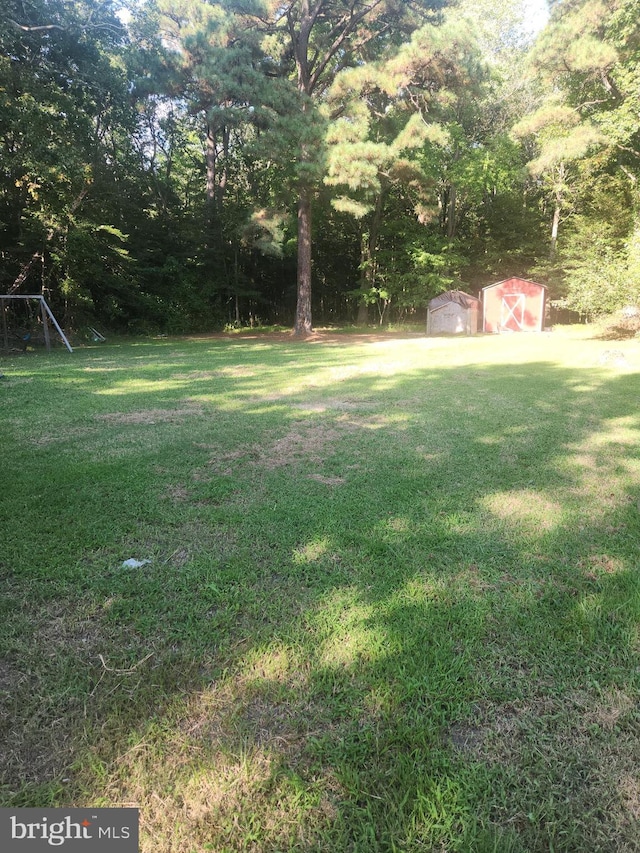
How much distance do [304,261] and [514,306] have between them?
9.12 metres

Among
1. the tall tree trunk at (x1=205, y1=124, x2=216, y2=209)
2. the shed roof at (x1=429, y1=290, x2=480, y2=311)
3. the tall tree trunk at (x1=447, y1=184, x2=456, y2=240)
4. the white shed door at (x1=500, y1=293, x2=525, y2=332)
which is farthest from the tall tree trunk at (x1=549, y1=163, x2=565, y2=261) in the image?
the tall tree trunk at (x1=205, y1=124, x2=216, y2=209)

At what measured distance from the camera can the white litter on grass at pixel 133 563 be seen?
2307 millimetres

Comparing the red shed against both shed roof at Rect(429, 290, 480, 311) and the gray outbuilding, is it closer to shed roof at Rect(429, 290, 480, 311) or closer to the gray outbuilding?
the gray outbuilding

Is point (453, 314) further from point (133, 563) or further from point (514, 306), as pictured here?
point (133, 563)

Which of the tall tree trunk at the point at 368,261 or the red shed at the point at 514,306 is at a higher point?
the tall tree trunk at the point at 368,261

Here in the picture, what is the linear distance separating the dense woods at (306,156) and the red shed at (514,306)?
8.43 ft

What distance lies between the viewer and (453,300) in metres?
20.1

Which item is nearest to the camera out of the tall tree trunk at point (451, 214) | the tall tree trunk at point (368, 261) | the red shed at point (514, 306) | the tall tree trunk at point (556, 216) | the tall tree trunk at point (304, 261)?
the tall tree trunk at point (304, 261)

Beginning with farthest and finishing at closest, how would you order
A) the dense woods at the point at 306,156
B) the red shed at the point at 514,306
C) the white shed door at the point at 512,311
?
the white shed door at the point at 512,311, the red shed at the point at 514,306, the dense woods at the point at 306,156

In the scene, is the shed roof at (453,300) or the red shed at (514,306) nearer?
the shed roof at (453,300)

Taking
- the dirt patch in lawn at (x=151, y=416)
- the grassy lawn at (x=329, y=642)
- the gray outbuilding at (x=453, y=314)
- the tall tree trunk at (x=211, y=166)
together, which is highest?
the tall tree trunk at (x=211, y=166)

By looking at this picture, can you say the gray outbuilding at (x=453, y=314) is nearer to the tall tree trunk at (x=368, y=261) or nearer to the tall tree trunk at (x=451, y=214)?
the tall tree trunk at (x=368, y=261)

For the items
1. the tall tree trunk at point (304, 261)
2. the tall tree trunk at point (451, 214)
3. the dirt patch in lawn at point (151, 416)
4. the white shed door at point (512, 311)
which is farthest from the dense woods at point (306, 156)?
the dirt patch in lawn at point (151, 416)

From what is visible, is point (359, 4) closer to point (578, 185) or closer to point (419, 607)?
point (578, 185)
